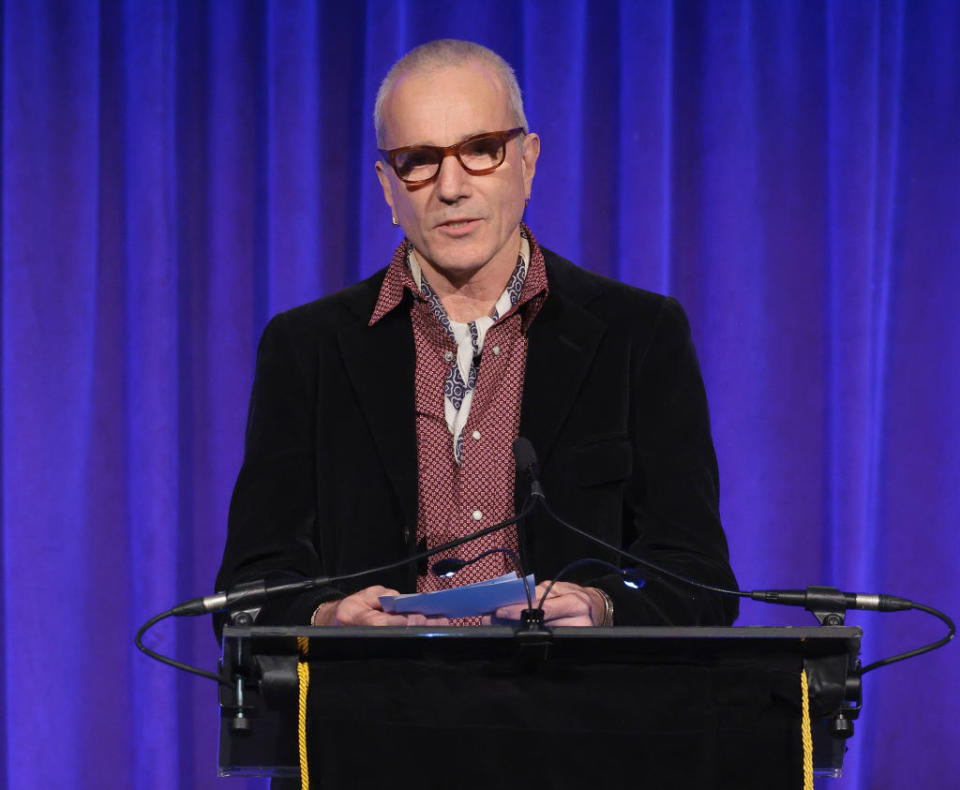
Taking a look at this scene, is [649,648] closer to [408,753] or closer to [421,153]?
[408,753]

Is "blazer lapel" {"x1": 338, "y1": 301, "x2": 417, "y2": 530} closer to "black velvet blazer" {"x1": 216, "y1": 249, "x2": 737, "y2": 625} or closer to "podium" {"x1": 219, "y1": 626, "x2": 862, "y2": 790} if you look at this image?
"black velvet blazer" {"x1": 216, "y1": 249, "x2": 737, "y2": 625}

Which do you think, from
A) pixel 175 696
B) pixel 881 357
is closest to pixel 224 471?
pixel 175 696

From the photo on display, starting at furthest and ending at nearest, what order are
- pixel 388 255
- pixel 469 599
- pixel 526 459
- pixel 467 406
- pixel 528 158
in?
pixel 388 255 < pixel 528 158 < pixel 467 406 < pixel 526 459 < pixel 469 599

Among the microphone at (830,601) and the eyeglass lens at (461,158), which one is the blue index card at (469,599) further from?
the eyeglass lens at (461,158)

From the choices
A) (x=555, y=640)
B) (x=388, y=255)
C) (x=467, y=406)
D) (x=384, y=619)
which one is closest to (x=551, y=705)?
(x=555, y=640)

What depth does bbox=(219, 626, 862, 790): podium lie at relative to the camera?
122cm

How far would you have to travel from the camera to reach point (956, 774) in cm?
320

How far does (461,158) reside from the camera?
77.3 inches

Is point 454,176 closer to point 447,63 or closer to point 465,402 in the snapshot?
point 447,63

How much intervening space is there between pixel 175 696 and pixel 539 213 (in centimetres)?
159

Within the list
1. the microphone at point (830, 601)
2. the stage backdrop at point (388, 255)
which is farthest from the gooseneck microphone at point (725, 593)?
the stage backdrop at point (388, 255)

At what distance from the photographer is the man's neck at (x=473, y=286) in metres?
2.06

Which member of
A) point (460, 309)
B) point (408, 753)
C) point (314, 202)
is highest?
point (314, 202)

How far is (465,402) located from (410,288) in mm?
223
